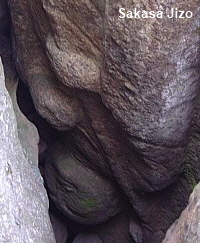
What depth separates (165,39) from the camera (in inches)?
42.9

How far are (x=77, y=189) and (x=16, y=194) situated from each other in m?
0.67

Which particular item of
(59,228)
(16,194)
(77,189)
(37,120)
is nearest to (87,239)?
(59,228)

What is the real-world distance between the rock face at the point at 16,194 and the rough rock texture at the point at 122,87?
0.26 metres

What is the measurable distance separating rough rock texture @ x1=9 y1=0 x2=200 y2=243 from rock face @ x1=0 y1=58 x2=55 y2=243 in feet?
0.87

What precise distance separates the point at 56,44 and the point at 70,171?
0.44 metres

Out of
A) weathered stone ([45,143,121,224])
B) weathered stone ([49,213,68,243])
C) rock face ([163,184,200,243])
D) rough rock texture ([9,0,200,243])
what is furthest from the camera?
weathered stone ([49,213,68,243])

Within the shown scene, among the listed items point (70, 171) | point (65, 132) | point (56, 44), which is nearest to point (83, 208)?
point (70, 171)

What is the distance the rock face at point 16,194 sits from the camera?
887 mm

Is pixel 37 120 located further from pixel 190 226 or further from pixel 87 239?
pixel 190 226

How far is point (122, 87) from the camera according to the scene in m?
1.20

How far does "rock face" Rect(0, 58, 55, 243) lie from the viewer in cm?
89

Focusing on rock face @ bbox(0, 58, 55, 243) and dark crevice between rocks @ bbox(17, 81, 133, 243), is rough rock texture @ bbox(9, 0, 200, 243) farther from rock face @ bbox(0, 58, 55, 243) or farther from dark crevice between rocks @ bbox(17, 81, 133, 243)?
rock face @ bbox(0, 58, 55, 243)

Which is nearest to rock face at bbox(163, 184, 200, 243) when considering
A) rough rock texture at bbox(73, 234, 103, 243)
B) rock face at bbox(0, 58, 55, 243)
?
rock face at bbox(0, 58, 55, 243)

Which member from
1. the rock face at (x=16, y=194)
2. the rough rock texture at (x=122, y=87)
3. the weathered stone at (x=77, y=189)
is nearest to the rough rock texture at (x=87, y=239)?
the weathered stone at (x=77, y=189)
